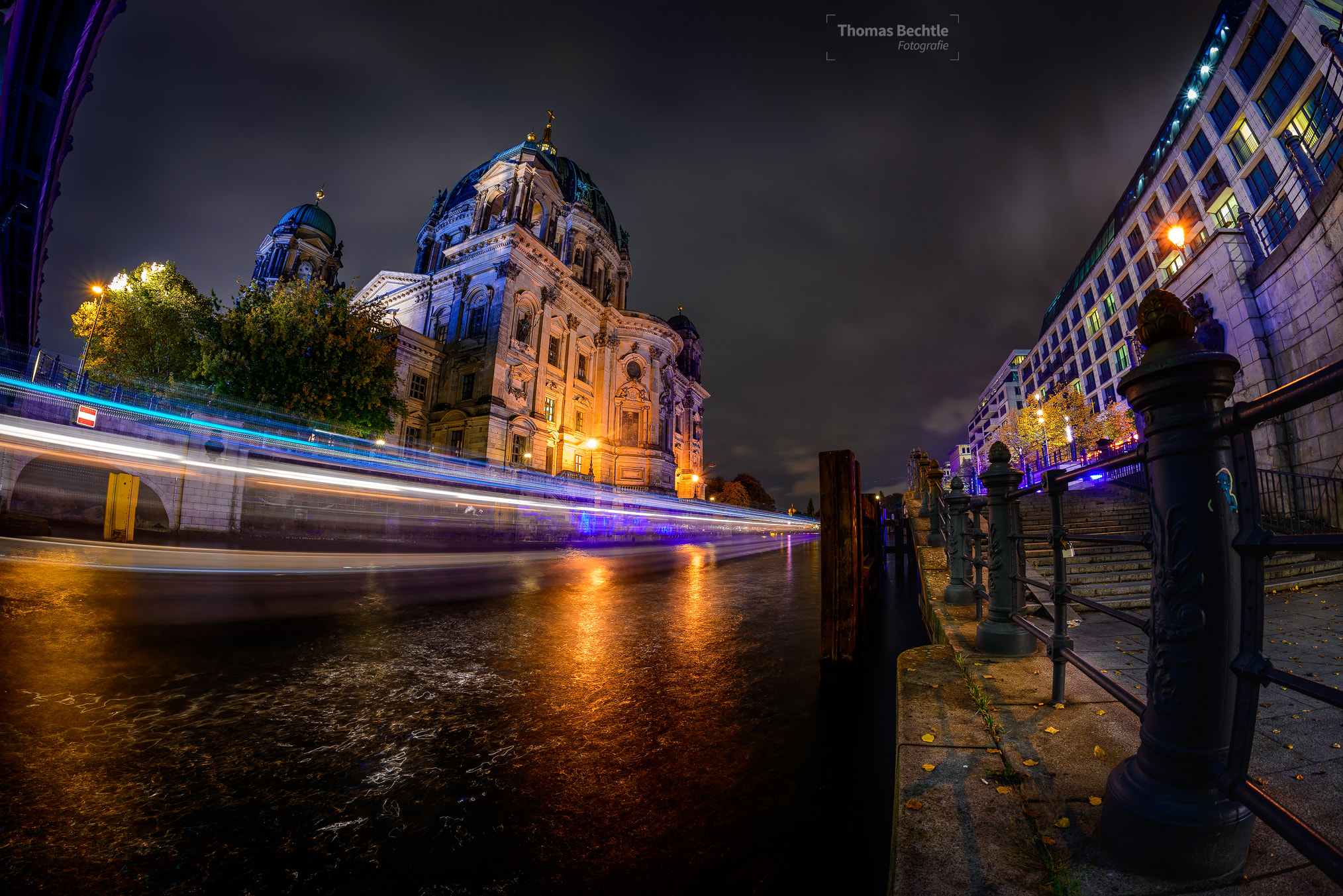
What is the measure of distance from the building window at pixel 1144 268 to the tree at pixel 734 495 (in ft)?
237

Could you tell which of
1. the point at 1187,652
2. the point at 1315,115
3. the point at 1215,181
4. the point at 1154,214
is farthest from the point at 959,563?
the point at 1154,214

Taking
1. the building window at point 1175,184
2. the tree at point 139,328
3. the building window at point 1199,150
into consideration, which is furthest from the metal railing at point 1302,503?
the tree at point 139,328

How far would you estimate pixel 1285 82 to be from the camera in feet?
71.7

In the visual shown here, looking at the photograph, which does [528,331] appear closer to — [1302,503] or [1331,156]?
[1302,503]

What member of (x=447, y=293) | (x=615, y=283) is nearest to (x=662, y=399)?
(x=615, y=283)

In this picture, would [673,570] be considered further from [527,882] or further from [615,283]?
[615,283]

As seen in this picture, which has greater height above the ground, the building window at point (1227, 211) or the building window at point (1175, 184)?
the building window at point (1175, 184)

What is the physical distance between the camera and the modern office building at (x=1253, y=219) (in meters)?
11.4

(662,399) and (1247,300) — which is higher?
(662,399)

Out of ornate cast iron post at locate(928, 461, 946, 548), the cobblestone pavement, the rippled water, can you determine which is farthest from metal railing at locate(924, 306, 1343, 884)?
ornate cast iron post at locate(928, 461, 946, 548)

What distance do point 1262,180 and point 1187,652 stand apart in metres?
39.0

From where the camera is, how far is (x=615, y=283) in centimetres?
5681

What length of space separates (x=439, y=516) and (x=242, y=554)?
47.5 feet

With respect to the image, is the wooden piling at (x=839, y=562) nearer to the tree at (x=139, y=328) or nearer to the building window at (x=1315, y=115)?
the building window at (x=1315, y=115)
